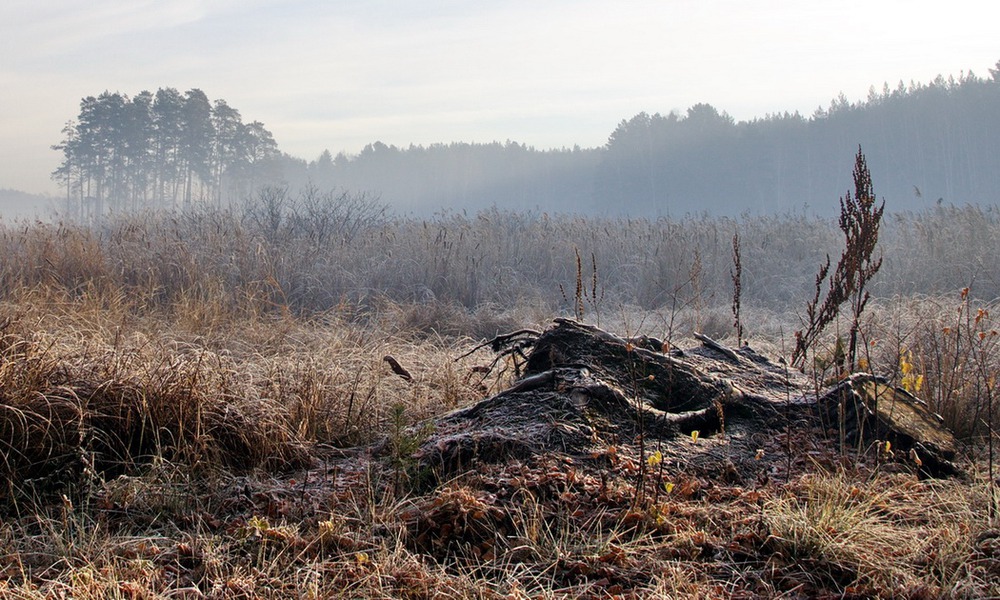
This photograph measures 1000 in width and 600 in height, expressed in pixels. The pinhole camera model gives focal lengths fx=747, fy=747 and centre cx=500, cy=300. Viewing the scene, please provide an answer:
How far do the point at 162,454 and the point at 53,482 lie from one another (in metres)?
0.41

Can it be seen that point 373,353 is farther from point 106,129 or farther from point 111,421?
point 106,129

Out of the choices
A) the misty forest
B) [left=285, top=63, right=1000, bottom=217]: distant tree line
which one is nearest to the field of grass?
the misty forest

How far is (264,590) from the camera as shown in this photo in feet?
7.57

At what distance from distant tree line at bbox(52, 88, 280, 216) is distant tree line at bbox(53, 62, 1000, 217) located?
0.11 m

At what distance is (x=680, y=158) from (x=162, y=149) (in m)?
40.9

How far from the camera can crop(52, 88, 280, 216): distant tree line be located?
55906mm

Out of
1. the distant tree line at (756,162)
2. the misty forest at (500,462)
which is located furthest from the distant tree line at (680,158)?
the misty forest at (500,462)

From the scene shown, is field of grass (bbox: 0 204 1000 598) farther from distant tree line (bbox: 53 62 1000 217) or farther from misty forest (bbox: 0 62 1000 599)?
distant tree line (bbox: 53 62 1000 217)

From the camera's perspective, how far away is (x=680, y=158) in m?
59.1

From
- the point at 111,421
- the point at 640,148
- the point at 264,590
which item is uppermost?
the point at 640,148

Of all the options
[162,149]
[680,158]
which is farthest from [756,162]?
[162,149]

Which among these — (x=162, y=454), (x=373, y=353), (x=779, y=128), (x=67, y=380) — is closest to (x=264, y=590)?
(x=162, y=454)

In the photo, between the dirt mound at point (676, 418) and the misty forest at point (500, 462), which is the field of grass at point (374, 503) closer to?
the misty forest at point (500, 462)

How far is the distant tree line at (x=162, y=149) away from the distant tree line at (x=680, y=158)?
106 mm
